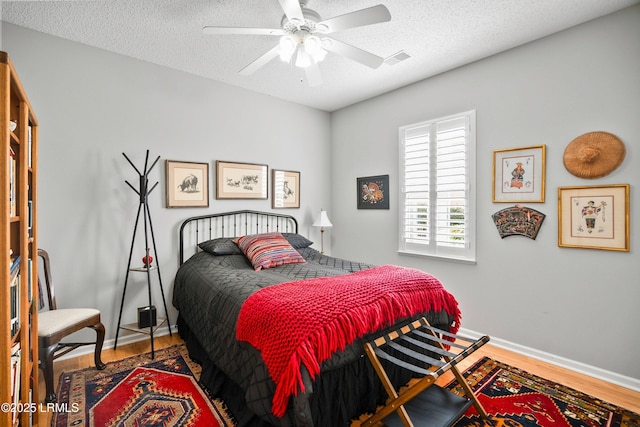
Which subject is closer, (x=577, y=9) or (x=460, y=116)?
(x=577, y=9)

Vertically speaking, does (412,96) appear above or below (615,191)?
above

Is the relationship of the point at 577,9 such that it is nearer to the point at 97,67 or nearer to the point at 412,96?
the point at 412,96

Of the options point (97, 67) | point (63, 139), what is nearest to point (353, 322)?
point (63, 139)

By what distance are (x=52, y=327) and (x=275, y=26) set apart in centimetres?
263

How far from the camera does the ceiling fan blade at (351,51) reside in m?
2.09

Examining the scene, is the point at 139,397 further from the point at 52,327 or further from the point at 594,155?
the point at 594,155

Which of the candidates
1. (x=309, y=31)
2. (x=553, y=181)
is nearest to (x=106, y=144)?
(x=309, y=31)

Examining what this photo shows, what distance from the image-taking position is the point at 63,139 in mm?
2609

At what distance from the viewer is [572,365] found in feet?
8.14

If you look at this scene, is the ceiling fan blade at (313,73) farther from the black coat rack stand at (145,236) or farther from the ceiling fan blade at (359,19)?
the black coat rack stand at (145,236)

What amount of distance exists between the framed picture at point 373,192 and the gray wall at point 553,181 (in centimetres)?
82

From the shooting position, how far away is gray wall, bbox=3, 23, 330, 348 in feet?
8.38

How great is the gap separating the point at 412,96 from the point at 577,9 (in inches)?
61.1

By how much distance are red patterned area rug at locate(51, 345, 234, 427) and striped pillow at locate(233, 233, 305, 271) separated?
980 millimetres
